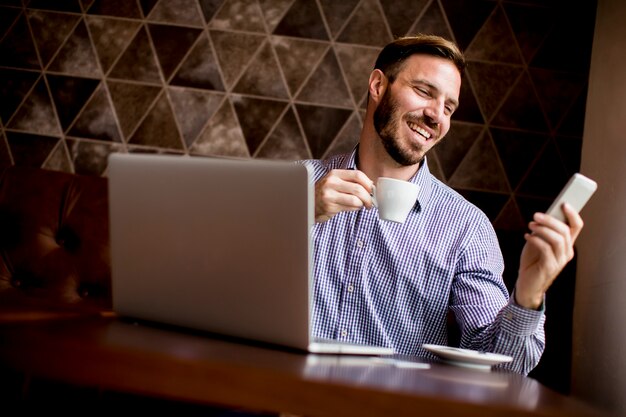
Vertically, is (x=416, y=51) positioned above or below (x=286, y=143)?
above

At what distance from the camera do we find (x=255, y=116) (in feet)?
7.34

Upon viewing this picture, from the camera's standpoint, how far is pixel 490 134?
2.20 meters

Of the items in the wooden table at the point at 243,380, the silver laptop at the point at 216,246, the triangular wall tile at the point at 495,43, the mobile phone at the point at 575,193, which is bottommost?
the wooden table at the point at 243,380

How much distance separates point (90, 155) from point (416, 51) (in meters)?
1.15

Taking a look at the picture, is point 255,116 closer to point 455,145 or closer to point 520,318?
A: point 455,145

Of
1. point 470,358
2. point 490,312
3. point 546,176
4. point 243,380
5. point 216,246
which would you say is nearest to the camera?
point 243,380

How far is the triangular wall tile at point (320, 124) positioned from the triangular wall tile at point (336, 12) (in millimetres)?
265

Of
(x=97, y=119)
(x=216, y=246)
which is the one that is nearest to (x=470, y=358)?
(x=216, y=246)

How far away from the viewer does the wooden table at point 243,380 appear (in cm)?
66

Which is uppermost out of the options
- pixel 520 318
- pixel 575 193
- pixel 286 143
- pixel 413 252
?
pixel 286 143

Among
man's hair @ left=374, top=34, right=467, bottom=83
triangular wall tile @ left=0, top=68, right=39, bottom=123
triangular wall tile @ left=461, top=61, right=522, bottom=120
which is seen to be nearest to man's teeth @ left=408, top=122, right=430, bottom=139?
man's hair @ left=374, top=34, right=467, bottom=83

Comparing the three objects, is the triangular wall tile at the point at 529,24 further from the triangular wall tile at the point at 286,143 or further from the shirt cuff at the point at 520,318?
the shirt cuff at the point at 520,318

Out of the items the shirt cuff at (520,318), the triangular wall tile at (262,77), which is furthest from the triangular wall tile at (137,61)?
the shirt cuff at (520,318)

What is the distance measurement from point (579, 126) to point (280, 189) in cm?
163
